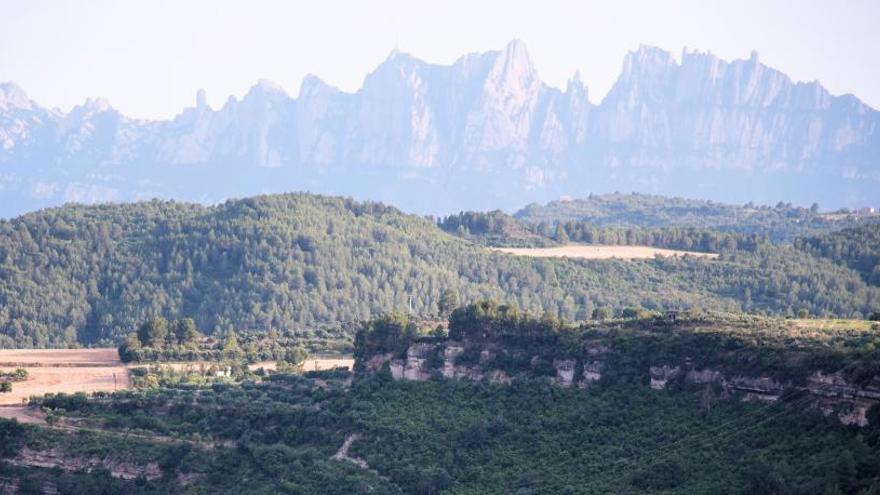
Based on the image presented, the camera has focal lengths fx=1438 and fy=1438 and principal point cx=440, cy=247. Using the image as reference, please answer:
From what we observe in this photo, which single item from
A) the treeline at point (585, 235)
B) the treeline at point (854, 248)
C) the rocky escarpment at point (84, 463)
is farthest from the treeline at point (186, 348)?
the treeline at point (585, 235)

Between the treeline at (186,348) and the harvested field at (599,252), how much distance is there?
5746 cm

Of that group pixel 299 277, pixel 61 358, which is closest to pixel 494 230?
pixel 299 277

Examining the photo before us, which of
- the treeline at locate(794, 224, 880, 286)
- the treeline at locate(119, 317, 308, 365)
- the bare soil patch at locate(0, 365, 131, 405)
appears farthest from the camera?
the treeline at locate(794, 224, 880, 286)

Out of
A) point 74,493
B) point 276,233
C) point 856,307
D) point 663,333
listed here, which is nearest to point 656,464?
point 663,333

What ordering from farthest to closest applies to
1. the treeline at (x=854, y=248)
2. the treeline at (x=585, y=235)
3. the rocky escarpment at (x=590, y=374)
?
the treeline at (x=585, y=235) → the treeline at (x=854, y=248) → the rocky escarpment at (x=590, y=374)

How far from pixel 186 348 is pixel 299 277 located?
1834 inches

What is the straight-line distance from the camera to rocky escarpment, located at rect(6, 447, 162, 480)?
202 ft

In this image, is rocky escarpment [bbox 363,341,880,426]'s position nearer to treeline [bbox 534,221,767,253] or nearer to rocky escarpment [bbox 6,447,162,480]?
rocky escarpment [bbox 6,447,162,480]

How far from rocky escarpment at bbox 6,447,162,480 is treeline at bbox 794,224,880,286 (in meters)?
83.4

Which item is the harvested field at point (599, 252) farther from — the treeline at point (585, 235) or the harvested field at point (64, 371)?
the harvested field at point (64, 371)

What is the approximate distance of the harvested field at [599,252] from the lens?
148m

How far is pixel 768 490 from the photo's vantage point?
44.6 metres

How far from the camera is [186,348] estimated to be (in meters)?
90.8

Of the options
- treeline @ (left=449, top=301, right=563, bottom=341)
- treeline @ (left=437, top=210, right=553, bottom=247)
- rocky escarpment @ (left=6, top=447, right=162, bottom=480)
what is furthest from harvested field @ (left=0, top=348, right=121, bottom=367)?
treeline @ (left=437, top=210, right=553, bottom=247)
